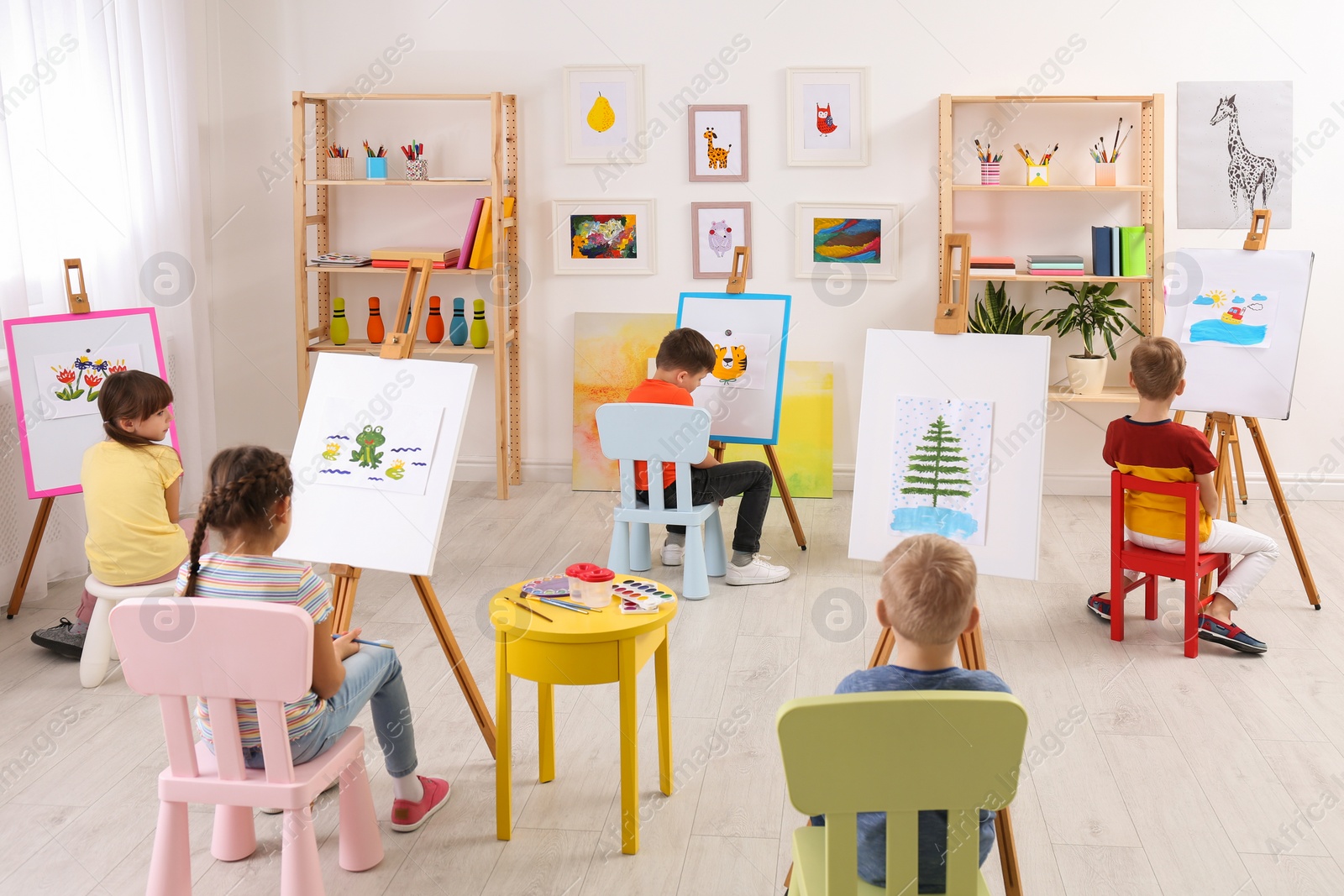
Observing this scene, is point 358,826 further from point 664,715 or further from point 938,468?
point 938,468

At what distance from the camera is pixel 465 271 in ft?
17.3

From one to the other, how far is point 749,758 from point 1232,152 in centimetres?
370

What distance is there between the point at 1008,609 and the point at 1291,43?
9.44 feet

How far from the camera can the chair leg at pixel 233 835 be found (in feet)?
7.97

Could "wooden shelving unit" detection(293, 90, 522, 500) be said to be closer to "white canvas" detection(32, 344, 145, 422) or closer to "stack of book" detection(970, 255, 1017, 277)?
"white canvas" detection(32, 344, 145, 422)

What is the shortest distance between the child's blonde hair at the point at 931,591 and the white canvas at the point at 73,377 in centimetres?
290

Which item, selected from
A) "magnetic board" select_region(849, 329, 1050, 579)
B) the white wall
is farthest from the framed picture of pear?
"magnetic board" select_region(849, 329, 1050, 579)

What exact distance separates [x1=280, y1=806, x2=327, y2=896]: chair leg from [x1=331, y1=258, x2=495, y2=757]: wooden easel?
551 mm

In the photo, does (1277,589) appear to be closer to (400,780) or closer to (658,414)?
(658,414)

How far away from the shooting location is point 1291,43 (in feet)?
16.2

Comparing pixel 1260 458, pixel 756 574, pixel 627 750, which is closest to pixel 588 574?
pixel 627 750

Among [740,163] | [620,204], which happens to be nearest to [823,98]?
[740,163]

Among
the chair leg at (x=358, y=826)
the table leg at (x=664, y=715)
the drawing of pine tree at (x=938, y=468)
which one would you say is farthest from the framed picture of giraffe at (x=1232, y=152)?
the chair leg at (x=358, y=826)

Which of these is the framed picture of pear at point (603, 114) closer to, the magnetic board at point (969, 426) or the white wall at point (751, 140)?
the white wall at point (751, 140)
